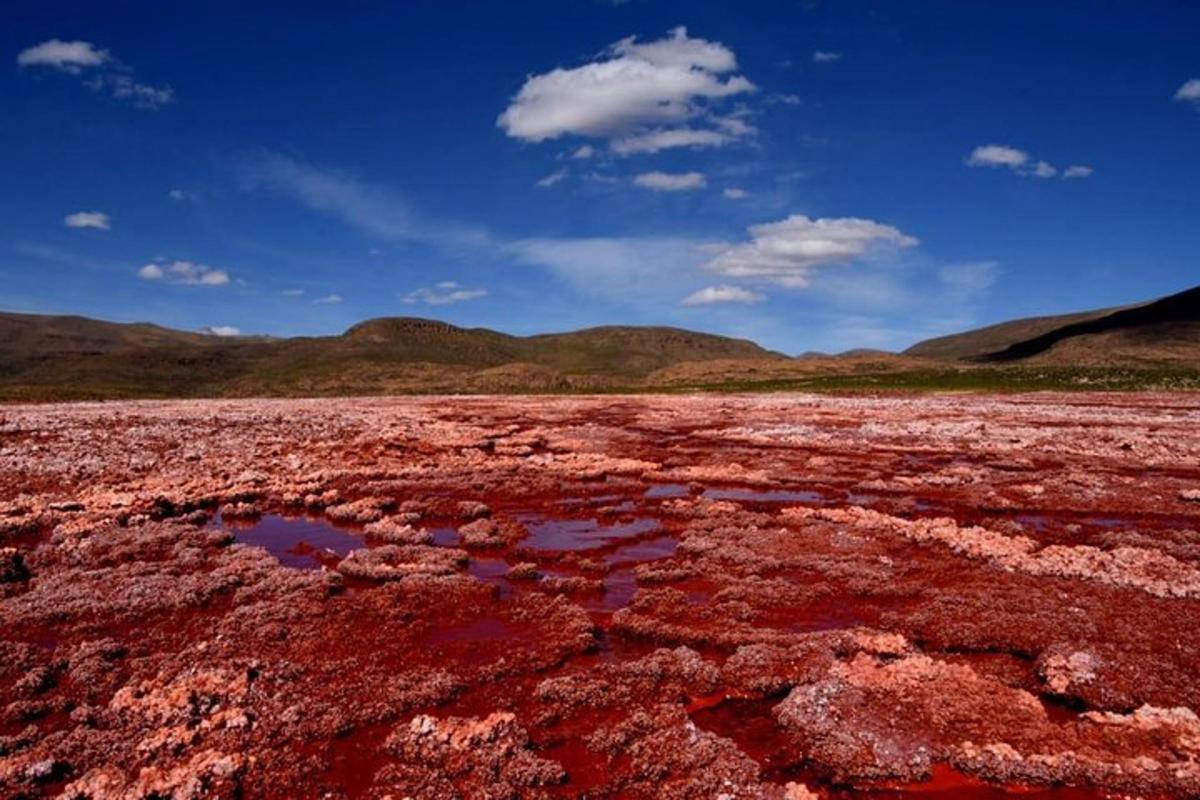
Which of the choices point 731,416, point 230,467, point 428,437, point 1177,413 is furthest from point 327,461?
point 1177,413

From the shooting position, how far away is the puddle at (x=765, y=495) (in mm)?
26812

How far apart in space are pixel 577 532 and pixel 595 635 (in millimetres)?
8750

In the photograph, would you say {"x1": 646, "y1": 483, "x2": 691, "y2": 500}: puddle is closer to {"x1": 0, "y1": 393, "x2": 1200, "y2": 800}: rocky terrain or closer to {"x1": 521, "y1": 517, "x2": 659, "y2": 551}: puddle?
{"x1": 0, "y1": 393, "x2": 1200, "y2": 800}: rocky terrain

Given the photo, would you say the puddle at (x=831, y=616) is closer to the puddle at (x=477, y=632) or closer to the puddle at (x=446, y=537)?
the puddle at (x=477, y=632)

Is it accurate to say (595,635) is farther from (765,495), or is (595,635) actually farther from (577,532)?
(765,495)

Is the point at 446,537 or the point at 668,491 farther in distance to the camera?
the point at 668,491

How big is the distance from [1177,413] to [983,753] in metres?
62.2

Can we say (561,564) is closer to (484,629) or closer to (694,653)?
(484,629)

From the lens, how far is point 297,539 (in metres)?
21.1

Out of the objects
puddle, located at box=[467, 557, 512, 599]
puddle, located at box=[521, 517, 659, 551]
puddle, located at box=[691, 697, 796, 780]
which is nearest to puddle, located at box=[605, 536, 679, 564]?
puddle, located at box=[521, 517, 659, 551]

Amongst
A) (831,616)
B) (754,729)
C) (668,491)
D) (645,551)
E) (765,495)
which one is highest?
(668,491)

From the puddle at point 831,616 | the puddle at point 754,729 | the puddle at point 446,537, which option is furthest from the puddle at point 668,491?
the puddle at point 754,729

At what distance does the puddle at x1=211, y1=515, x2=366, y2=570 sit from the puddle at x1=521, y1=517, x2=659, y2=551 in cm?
524

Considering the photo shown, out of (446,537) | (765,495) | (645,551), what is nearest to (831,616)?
(645,551)
